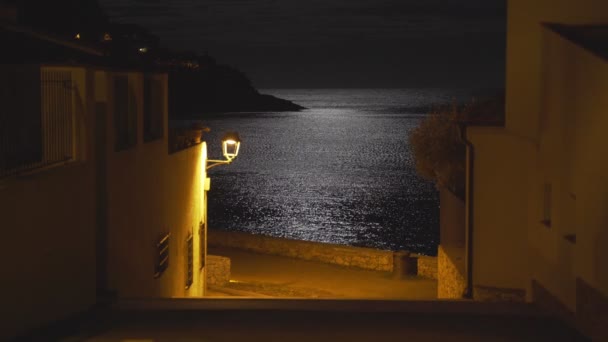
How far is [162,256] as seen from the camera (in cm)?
1353

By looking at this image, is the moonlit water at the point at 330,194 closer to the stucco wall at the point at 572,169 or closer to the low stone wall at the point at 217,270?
the low stone wall at the point at 217,270

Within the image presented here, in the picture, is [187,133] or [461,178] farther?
[461,178]

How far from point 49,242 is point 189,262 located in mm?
8235

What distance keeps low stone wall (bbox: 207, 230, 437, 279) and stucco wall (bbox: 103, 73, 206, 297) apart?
7.27 meters

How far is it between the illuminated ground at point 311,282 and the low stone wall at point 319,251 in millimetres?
186

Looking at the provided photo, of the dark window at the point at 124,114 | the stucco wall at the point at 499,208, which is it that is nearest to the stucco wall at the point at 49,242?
the dark window at the point at 124,114

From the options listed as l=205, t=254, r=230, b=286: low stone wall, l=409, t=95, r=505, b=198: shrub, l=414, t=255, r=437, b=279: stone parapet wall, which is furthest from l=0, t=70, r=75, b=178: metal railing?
l=409, t=95, r=505, b=198: shrub

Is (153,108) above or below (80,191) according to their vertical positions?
above

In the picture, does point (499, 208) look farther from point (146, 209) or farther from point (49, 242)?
point (49, 242)

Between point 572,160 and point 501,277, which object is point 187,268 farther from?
point 572,160

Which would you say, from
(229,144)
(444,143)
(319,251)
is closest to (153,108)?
(229,144)

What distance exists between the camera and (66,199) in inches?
335

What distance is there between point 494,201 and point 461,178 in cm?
863

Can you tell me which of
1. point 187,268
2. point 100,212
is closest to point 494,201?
point 187,268
